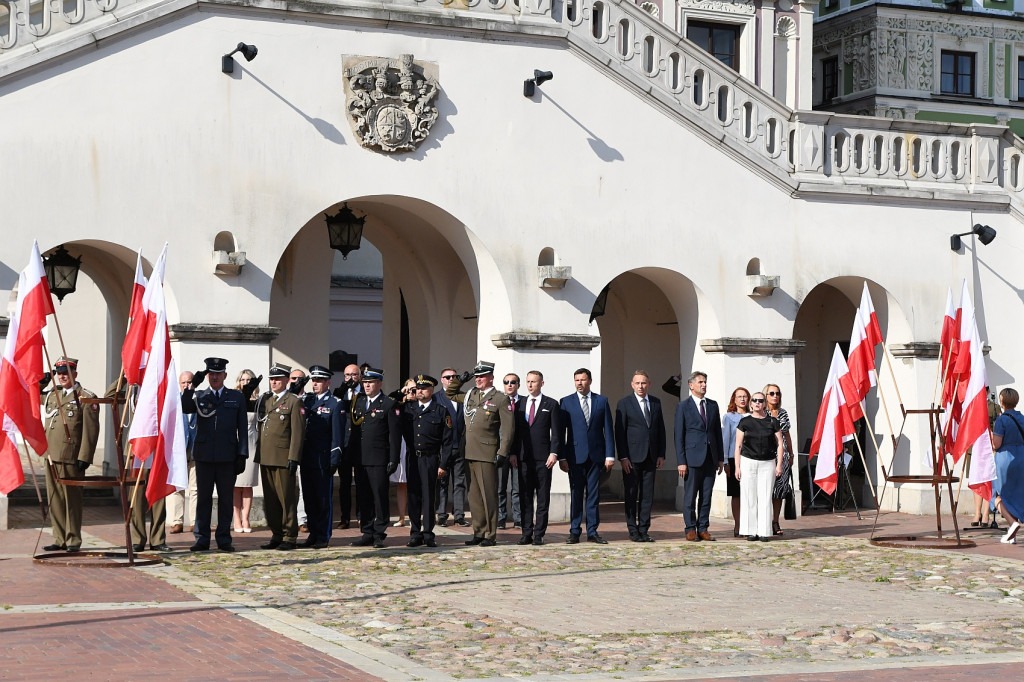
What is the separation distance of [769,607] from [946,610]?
4.15ft

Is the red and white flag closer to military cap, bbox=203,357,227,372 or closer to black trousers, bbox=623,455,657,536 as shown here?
military cap, bbox=203,357,227,372

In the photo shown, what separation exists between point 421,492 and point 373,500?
48 centimetres

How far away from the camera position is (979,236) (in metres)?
19.5

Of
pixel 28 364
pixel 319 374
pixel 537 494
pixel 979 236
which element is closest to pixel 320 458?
pixel 319 374

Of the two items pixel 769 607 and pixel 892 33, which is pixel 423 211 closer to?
pixel 769 607

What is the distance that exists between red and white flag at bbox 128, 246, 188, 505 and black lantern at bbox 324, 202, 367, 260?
18.5ft

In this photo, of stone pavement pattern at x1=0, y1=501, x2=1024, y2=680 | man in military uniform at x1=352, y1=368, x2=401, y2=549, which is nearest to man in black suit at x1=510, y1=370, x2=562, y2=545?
stone pavement pattern at x1=0, y1=501, x2=1024, y2=680

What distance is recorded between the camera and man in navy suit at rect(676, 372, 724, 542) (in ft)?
51.8

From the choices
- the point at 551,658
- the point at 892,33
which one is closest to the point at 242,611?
the point at 551,658

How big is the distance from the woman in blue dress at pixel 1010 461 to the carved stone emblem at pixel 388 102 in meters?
6.87

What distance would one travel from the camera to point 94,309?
979 inches

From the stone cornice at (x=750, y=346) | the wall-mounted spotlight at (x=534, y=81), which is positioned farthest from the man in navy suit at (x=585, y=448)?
the wall-mounted spotlight at (x=534, y=81)

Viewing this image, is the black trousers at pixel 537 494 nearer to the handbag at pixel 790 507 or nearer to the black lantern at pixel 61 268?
the handbag at pixel 790 507

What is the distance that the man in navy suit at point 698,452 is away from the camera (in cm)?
1577
